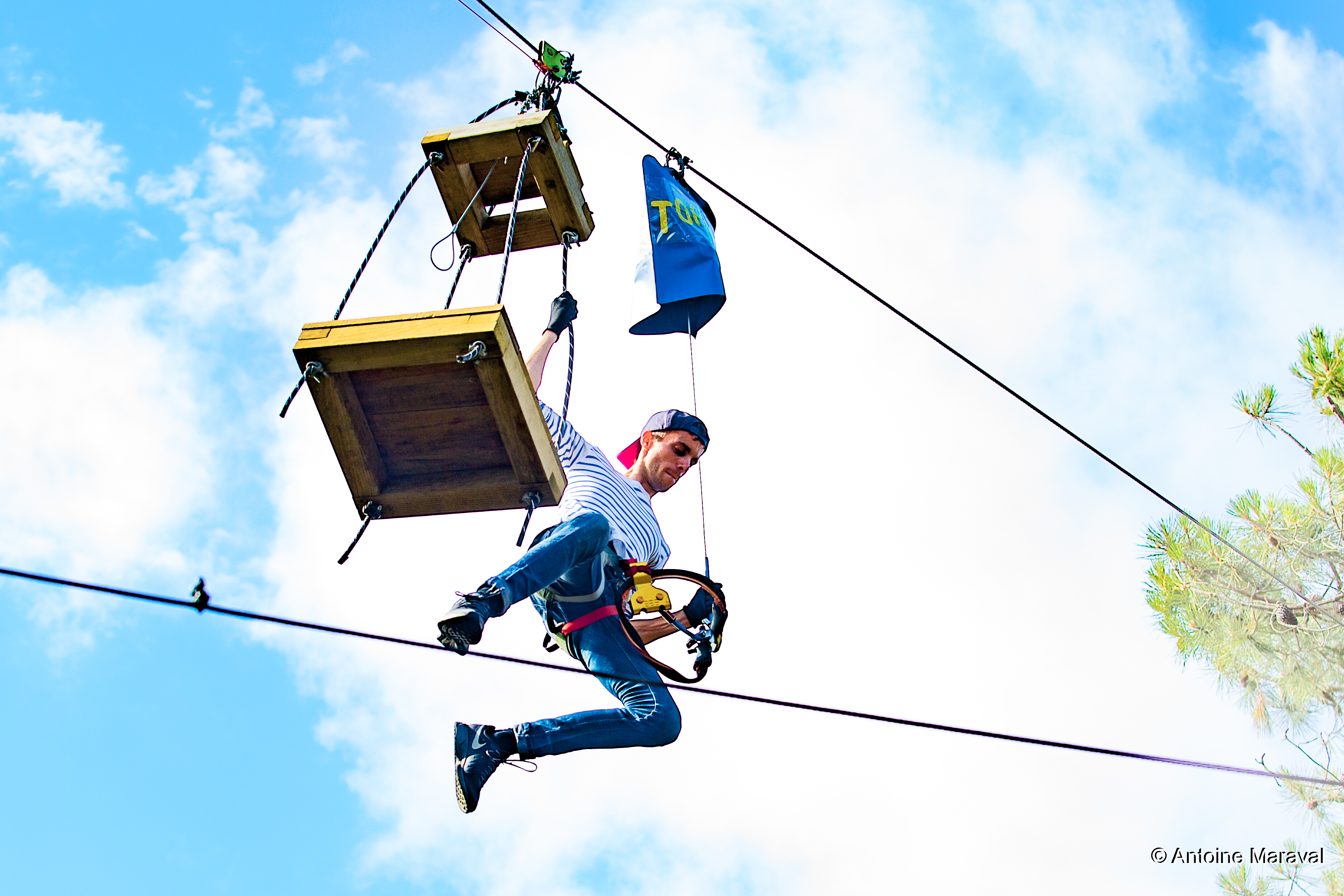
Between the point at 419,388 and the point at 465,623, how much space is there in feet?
1.94

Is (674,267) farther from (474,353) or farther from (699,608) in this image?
(474,353)

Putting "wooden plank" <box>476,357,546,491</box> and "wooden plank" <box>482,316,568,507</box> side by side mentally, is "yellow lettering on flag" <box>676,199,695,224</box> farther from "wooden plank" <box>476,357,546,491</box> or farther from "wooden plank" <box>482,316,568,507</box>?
"wooden plank" <box>476,357,546,491</box>

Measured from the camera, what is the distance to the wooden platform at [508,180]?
373cm

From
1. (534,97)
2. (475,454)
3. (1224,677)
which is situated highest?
(534,97)

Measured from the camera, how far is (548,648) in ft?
11.9

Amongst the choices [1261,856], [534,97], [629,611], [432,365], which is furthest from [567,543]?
[1261,856]

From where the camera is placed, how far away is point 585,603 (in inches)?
134

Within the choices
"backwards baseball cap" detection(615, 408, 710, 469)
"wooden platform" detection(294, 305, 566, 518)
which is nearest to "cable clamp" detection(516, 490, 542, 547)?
"wooden platform" detection(294, 305, 566, 518)

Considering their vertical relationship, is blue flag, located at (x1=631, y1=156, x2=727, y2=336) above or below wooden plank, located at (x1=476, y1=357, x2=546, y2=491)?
above

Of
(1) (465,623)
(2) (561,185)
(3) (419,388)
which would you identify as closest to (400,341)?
(3) (419,388)

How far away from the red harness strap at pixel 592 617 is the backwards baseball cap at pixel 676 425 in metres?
0.66

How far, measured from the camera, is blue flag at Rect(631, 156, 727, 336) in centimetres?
441

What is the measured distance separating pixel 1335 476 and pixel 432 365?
4.52m

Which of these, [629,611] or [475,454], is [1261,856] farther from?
[475,454]
